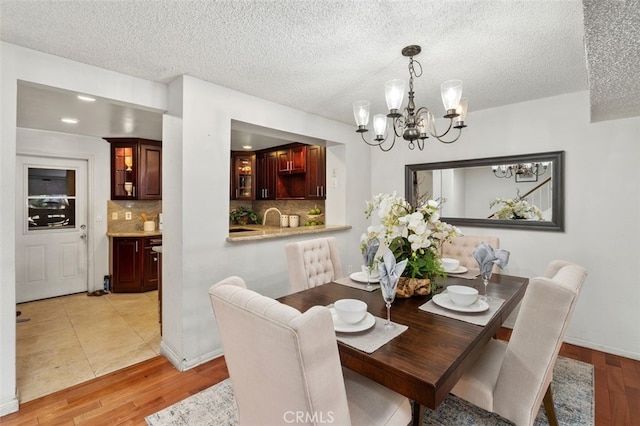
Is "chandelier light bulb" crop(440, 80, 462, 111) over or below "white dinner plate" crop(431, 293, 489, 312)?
over

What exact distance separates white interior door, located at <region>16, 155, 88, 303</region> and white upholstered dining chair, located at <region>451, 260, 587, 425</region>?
549cm

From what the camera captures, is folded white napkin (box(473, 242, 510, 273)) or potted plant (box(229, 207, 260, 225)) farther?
potted plant (box(229, 207, 260, 225))

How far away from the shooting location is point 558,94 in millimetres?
2848

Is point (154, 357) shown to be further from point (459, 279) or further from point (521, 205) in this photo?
point (521, 205)

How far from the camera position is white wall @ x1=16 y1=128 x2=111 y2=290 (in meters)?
4.40

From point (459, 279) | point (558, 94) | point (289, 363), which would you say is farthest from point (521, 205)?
point (289, 363)

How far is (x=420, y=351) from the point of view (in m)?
1.21

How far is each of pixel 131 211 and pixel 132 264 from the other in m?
0.98

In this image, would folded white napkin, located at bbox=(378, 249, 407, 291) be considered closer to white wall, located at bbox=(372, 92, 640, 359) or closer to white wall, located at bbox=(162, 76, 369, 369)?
white wall, located at bbox=(162, 76, 369, 369)

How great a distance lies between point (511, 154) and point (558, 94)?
0.66 metres

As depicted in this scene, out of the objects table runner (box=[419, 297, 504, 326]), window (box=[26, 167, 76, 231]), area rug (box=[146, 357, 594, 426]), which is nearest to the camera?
table runner (box=[419, 297, 504, 326])

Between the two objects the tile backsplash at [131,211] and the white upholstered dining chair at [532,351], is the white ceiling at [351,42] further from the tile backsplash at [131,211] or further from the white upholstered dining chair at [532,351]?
the tile backsplash at [131,211]

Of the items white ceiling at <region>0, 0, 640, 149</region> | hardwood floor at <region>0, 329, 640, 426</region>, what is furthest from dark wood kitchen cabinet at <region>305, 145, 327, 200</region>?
hardwood floor at <region>0, 329, 640, 426</region>

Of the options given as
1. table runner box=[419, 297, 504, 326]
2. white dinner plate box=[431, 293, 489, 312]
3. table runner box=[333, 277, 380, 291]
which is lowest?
table runner box=[419, 297, 504, 326]
